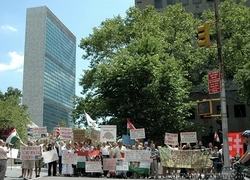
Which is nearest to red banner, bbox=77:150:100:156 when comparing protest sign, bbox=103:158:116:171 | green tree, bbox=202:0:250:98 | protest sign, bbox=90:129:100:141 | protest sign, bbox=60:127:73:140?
protest sign, bbox=103:158:116:171

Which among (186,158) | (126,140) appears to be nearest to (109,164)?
(126,140)

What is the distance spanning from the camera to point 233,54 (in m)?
39.1

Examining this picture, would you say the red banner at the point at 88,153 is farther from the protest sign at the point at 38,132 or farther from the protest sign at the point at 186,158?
the protest sign at the point at 186,158

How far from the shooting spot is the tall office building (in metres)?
161

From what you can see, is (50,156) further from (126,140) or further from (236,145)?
(236,145)

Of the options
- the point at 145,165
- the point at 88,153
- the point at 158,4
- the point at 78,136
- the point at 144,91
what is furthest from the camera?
the point at 158,4

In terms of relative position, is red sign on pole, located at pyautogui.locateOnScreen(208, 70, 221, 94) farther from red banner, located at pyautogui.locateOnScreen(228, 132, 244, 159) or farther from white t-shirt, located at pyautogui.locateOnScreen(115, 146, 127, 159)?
red banner, located at pyautogui.locateOnScreen(228, 132, 244, 159)

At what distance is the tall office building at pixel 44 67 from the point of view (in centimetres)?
16088

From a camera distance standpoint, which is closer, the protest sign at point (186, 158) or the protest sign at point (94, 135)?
the protest sign at point (186, 158)

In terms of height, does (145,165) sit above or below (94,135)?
below

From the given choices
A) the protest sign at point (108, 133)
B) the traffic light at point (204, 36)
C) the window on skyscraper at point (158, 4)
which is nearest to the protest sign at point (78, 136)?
the protest sign at point (108, 133)

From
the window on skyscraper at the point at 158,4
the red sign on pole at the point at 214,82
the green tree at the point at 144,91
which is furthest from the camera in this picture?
the window on skyscraper at the point at 158,4

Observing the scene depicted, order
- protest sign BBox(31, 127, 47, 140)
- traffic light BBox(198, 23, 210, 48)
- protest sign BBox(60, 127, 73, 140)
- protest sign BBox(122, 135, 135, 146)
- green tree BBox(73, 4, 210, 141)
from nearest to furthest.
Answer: traffic light BBox(198, 23, 210, 48), protest sign BBox(31, 127, 47, 140), protest sign BBox(60, 127, 73, 140), protest sign BBox(122, 135, 135, 146), green tree BBox(73, 4, 210, 141)

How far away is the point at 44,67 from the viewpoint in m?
162
